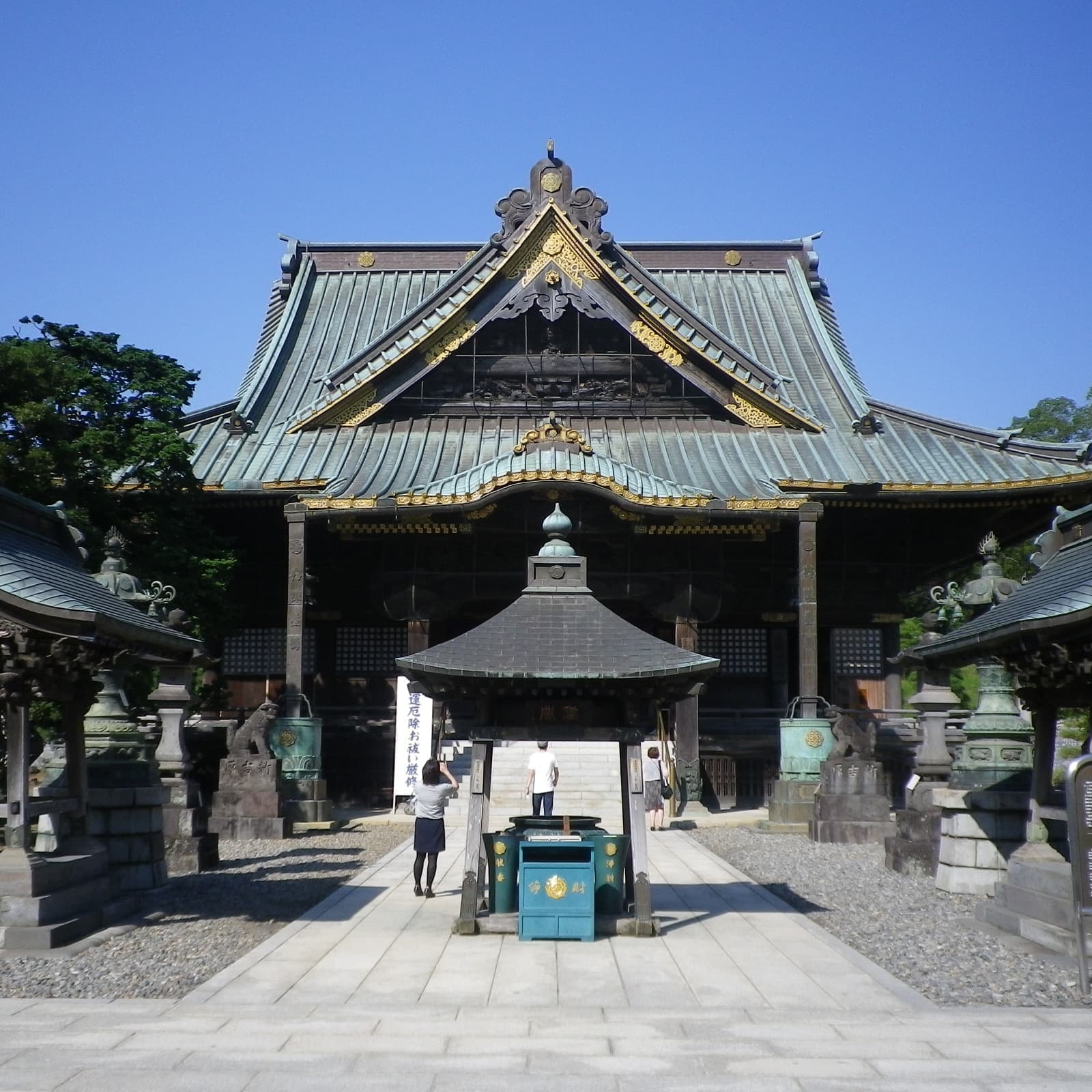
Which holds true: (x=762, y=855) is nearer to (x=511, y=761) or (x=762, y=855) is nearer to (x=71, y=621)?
(x=511, y=761)

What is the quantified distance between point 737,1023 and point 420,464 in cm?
1730

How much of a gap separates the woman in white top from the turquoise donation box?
A: 914 centimetres

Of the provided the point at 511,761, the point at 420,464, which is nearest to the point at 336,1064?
the point at 511,761

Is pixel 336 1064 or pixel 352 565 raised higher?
pixel 352 565

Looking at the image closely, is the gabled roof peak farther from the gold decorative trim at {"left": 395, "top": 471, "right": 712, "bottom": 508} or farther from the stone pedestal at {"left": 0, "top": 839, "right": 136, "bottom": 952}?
the stone pedestal at {"left": 0, "top": 839, "right": 136, "bottom": 952}

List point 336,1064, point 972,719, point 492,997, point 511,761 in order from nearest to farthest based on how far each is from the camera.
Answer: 1. point 336,1064
2. point 492,997
3. point 972,719
4. point 511,761

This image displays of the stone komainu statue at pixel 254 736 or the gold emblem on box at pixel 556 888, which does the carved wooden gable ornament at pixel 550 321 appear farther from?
the gold emblem on box at pixel 556 888

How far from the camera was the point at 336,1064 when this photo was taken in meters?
6.66

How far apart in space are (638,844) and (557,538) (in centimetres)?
332

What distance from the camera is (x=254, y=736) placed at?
19.5 m

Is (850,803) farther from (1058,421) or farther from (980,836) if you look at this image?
(1058,421)

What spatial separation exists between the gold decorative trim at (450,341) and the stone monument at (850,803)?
1127cm

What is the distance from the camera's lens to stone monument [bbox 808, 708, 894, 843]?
721 inches

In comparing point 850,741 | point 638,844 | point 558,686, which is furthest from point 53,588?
point 850,741
